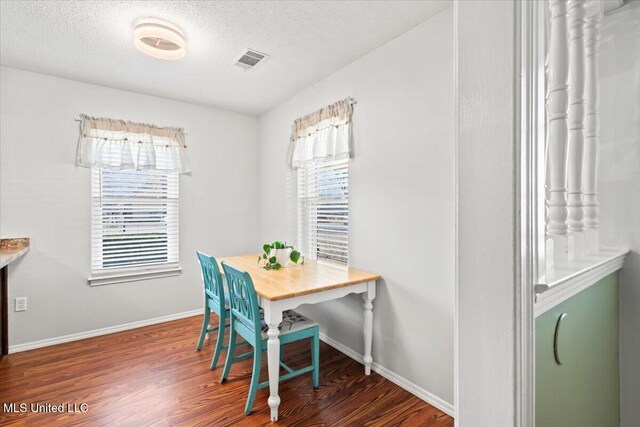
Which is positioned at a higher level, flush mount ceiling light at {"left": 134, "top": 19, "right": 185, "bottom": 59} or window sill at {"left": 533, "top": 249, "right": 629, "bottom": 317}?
flush mount ceiling light at {"left": 134, "top": 19, "right": 185, "bottom": 59}

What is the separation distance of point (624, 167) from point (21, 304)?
4421 mm

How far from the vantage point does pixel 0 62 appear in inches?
105

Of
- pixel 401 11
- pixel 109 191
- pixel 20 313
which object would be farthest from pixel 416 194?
pixel 20 313

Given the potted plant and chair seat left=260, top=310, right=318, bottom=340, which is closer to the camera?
chair seat left=260, top=310, right=318, bottom=340

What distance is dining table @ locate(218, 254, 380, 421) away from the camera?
1927 millimetres

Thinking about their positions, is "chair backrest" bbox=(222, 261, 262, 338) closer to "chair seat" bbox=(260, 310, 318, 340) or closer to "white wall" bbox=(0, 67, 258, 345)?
"chair seat" bbox=(260, 310, 318, 340)

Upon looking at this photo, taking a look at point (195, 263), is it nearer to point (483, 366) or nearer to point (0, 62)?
point (0, 62)

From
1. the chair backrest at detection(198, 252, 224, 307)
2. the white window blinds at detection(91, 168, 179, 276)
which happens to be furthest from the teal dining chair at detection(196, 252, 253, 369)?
the white window blinds at detection(91, 168, 179, 276)

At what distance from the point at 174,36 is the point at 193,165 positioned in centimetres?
176

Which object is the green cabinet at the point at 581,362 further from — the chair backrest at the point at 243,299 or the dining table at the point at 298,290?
the chair backrest at the point at 243,299

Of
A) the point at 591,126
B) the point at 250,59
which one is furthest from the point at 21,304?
the point at 591,126

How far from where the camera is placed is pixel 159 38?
7.01 feet

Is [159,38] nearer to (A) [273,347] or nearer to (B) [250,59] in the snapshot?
(B) [250,59]

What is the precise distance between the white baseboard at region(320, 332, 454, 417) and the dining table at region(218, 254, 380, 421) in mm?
113
